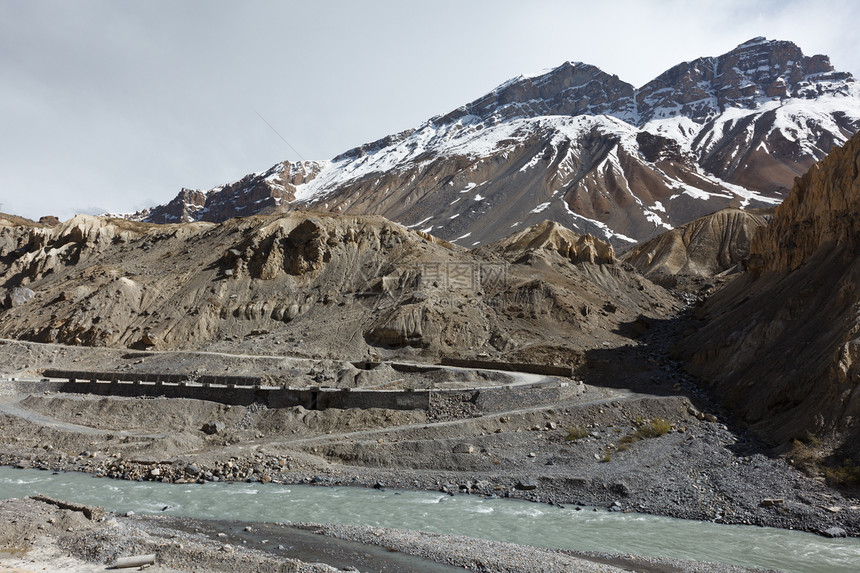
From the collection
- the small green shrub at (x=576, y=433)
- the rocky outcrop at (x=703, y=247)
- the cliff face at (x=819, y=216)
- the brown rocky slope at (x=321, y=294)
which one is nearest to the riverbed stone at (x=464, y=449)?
the small green shrub at (x=576, y=433)

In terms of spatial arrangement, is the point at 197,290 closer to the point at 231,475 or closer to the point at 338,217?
the point at 338,217

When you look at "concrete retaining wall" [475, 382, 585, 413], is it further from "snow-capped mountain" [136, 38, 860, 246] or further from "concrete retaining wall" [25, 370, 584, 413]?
"snow-capped mountain" [136, 38, 860, 246]

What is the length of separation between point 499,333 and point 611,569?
96.9 feet

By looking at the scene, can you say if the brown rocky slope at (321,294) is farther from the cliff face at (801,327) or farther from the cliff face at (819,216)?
the cliff face at (819,216)

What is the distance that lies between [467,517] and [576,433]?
943 centimetres

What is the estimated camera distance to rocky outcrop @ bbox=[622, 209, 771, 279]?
86.1m

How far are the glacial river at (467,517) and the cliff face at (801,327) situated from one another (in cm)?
701

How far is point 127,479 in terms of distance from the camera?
24438 mm

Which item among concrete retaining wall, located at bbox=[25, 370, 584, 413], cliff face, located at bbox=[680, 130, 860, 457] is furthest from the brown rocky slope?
cliff face, located at bbox=[680, 130, 860, 457]

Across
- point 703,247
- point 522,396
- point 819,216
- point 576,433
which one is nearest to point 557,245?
point 819,216

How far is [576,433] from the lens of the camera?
28406mm

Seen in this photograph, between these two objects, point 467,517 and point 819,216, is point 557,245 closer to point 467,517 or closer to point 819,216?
point 819,216

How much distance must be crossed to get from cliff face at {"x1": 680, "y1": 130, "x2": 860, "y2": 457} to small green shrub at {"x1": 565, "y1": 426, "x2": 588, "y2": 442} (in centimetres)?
770

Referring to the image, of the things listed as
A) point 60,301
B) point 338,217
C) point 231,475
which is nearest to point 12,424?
point 231,475
